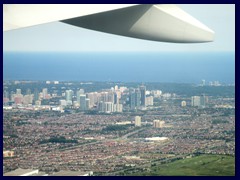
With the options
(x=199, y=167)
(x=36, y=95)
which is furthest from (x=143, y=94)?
(x=199, y=167)

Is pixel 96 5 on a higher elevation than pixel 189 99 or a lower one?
higher

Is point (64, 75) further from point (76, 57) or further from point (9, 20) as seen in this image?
point (9, 20)

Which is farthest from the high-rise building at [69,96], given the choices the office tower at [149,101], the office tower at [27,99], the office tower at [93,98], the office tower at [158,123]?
the office tower at [158,123]

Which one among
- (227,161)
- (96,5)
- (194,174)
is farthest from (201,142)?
(96,5)

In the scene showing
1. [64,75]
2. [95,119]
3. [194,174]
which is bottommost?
[194,174]

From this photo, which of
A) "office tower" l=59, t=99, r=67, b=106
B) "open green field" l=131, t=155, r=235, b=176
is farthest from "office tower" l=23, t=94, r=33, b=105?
"open green field" l=131, t=155, r=235, b=176

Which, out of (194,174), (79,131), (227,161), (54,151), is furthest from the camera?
(79,131)

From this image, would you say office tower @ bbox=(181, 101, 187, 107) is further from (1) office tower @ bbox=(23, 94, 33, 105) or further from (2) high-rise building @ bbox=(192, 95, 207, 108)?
(1) office tower @ bbox=(23, 94, 33, 105)
